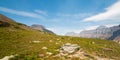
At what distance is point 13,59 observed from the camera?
4547 centimetres

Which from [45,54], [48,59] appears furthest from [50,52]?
[48,59]

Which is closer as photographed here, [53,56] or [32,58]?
[32,58]

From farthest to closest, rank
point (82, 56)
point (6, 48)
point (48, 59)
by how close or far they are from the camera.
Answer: point (6, 48) < point (82, 56) < point (48, 59)

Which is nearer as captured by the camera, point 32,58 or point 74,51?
point 32,58

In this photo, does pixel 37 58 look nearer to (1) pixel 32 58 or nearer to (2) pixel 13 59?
(1) pixel 32 58

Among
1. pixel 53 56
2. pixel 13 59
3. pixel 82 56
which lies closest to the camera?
pixel 13 59

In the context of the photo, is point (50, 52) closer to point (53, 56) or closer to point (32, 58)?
point (53, 56)

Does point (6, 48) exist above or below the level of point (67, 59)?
above

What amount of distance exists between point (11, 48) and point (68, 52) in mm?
20201

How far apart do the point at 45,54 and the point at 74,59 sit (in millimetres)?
9575

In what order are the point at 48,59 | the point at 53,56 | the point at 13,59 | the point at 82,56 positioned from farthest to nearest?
the point at 82,56 → the point at 53,56 → the point at 48,59 → the point at 13,59

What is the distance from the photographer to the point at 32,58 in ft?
154

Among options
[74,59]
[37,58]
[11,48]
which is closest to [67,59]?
[74,59]

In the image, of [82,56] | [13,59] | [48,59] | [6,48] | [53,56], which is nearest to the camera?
[13,59]
